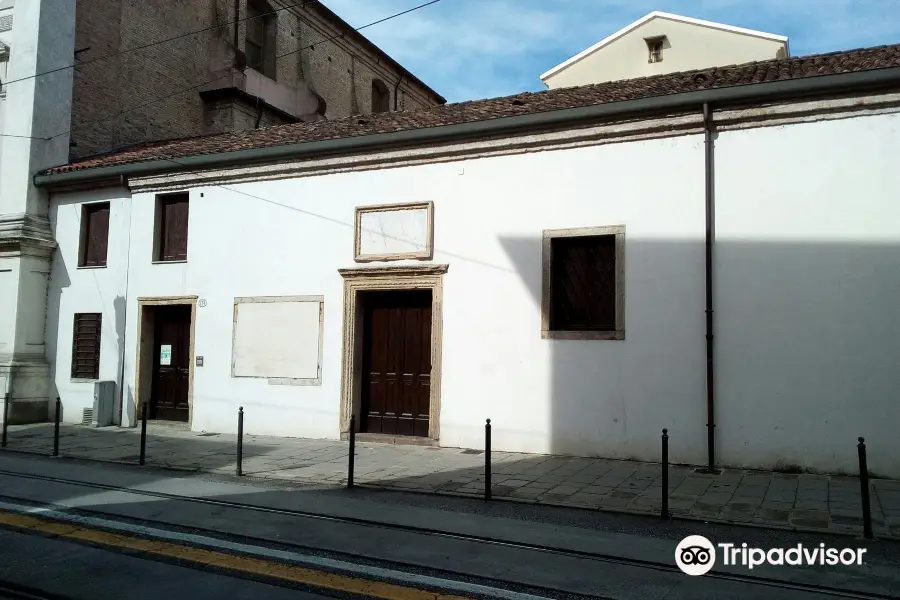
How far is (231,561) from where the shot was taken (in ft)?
18.8

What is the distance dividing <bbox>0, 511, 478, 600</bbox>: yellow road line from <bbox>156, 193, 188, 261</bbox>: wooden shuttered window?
8.87 m

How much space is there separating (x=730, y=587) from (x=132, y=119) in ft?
63.1

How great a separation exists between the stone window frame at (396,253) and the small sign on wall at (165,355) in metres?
5.21

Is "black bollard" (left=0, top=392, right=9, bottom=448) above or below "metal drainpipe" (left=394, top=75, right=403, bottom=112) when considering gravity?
below

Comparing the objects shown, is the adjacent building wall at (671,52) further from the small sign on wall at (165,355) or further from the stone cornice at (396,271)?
the small sign on wall at (165,355)

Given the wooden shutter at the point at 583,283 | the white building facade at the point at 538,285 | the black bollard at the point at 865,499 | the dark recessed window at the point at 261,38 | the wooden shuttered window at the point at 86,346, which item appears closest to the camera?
the black bollard at the point at 865,499

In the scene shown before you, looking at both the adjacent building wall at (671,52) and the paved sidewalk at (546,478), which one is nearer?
the paved sidewalk at (546,478)

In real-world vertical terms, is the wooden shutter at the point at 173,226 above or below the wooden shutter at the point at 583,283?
above

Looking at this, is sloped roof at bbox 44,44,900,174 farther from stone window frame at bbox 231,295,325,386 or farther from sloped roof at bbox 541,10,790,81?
sloped roof at bbox 541,10,790,81

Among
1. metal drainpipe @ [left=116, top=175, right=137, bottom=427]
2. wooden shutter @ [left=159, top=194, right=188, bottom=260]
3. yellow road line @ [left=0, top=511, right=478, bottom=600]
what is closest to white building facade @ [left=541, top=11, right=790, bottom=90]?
wooden shutter @ [left=159, top=194, right=188, bottom=260]

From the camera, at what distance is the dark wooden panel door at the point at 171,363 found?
15273 mm

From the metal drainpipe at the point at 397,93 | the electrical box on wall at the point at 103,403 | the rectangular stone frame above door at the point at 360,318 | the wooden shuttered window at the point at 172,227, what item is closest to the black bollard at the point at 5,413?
the electrical box on wall at the point at 103,403

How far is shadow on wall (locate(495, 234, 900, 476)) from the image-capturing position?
31.1ft

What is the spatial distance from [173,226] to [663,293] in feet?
34.2
